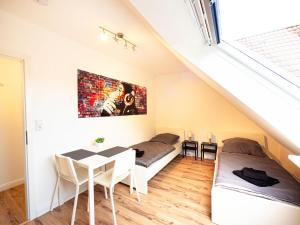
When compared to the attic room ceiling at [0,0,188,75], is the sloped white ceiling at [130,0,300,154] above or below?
below

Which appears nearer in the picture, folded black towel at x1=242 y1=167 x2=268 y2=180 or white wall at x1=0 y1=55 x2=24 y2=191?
folded black towel at x1=242 y1=167 x2=268 y2=180

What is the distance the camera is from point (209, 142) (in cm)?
391

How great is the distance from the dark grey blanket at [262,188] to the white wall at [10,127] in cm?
324

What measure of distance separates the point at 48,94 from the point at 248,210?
2.77 meters

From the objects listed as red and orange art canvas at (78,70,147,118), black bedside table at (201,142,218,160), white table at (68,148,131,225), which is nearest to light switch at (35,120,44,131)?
red and orange art canvas at (78,70,147,118)

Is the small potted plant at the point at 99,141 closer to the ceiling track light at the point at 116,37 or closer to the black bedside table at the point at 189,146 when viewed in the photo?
the ceiling track light at the point at 116,37

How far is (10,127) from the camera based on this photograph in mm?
2576

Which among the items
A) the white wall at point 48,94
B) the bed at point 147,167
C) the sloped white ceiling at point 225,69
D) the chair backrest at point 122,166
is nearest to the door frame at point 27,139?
the white wall at point 48,94

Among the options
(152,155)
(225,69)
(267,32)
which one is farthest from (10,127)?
(267,32)

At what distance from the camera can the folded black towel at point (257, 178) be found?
173cm

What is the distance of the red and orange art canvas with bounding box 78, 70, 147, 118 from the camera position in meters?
2.42

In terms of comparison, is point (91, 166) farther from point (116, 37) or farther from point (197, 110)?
point (197, 110)

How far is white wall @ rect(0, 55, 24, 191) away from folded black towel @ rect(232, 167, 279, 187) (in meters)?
3.44

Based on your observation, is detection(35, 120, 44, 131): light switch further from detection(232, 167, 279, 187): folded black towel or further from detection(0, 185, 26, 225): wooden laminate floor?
detection(232, 167, 279, 187): folded black towel
